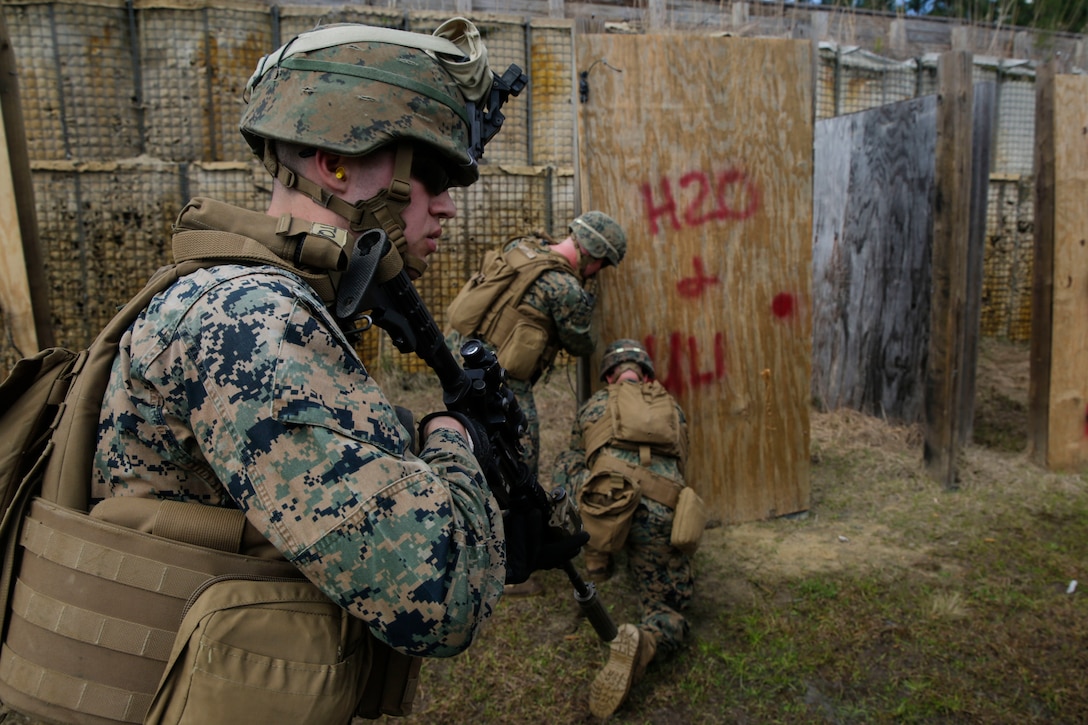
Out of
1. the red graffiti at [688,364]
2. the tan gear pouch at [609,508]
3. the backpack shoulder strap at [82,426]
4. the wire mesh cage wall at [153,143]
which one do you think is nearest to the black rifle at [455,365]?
the backpack shoulder strap at [82,426]

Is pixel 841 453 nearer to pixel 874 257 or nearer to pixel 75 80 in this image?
→ pixel 874 257

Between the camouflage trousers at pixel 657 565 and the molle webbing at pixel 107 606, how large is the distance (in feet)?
7.61

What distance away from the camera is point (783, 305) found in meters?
4.44

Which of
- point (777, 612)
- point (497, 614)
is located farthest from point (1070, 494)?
point (497, 614)

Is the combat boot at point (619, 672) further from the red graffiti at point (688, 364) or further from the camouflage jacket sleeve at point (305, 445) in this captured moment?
the camouflage jacket sleeve at point (305, 445)

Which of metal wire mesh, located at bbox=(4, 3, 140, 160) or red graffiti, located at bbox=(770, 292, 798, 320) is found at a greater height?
metal wire mesh, located at bbox=(4, 3, 140, 160)

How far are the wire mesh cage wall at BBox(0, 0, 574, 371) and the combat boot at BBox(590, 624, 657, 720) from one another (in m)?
4.37

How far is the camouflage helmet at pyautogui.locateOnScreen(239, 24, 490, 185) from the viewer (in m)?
1.41

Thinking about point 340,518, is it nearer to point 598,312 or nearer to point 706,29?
point 598,312

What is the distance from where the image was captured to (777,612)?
362cm

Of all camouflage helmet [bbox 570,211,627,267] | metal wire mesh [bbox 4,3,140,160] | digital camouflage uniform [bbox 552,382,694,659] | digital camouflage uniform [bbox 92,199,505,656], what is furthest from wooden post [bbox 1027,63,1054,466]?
metal wire mesh [bbox 4,3,140,160]

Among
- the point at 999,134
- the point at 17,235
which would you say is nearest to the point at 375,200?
the point at 17,235

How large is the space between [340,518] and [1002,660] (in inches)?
126

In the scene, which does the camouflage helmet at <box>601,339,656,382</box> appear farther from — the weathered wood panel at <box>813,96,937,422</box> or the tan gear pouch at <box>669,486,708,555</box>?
the weathered wood panel at <box>813,96,937,422</box>
